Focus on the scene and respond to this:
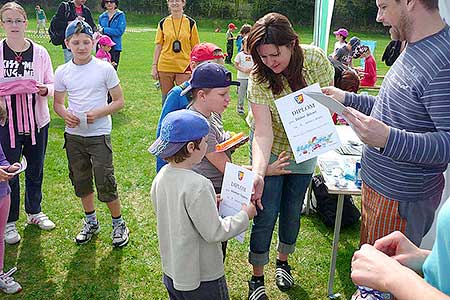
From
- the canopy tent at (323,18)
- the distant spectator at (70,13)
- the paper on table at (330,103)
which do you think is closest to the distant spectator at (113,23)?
the distant spectator at (70,13)

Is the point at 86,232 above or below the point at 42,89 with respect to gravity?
below

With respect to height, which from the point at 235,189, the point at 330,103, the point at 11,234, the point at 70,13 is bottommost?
the point at 11,234

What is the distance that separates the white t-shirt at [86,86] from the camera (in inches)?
129

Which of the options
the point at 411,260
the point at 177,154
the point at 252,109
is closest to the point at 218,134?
the point at 252,109

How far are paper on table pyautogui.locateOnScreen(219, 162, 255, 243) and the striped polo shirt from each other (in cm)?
65

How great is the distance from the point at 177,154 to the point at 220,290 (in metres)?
0.76

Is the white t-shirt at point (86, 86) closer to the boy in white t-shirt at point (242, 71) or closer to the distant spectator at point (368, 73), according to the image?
the boy in white t-shirt at point (242, 71)

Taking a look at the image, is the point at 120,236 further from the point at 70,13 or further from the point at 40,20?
the point at 40,20

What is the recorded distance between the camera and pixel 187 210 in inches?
78.0

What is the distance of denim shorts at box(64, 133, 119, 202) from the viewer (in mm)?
3363

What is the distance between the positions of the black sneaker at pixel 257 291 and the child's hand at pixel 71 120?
175 centimetres

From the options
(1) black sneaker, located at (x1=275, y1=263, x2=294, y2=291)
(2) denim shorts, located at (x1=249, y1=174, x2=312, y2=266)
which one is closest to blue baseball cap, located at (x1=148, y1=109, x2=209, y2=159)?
(2) denim shorts, located at (x1=249, y1=174, x2=312, y2=266)

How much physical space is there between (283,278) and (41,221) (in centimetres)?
221

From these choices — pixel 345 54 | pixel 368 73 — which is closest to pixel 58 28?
pixel 345 54
